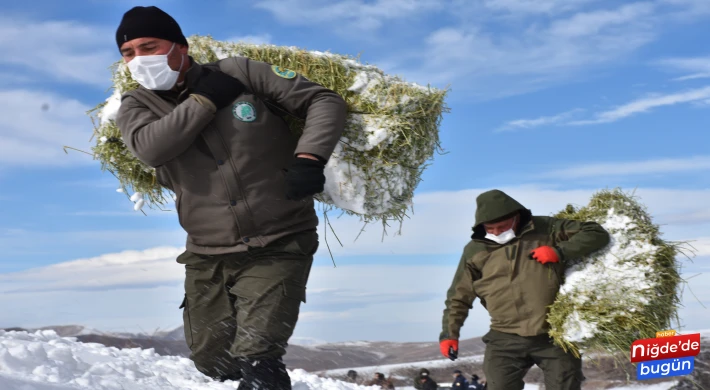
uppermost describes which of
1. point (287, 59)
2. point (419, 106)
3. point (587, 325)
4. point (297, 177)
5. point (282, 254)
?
point (287, 59)

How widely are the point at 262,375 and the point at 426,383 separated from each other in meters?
8.02

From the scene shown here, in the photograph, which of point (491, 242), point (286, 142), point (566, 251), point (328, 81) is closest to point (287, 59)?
point (328, 81)

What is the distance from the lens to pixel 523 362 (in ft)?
17.6

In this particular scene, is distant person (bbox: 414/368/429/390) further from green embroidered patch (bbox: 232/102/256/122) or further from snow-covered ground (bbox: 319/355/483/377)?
green embroidered patch (bbox: 232/102/256/122)

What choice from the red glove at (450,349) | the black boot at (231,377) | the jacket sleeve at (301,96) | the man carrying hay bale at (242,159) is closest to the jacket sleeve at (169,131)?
the man carrying hay bale at (242,159)

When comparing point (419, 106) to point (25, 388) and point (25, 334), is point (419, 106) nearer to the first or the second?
point (25, 388)

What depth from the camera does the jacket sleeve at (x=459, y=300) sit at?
5.62 m

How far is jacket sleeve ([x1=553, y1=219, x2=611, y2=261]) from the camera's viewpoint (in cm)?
517

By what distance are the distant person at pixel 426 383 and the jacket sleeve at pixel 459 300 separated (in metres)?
5.94

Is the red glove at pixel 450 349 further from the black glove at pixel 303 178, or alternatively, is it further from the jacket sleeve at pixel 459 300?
the black glove at pixel 303 178

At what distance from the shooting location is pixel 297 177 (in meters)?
3.82

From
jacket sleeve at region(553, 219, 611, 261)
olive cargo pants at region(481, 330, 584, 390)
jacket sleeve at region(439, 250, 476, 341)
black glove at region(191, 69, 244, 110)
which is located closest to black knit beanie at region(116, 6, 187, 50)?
black glove at region(191, 69, 244, 110)

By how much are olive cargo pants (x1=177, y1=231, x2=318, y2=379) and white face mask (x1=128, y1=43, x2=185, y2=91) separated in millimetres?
1150

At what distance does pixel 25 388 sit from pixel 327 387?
15.8ft
